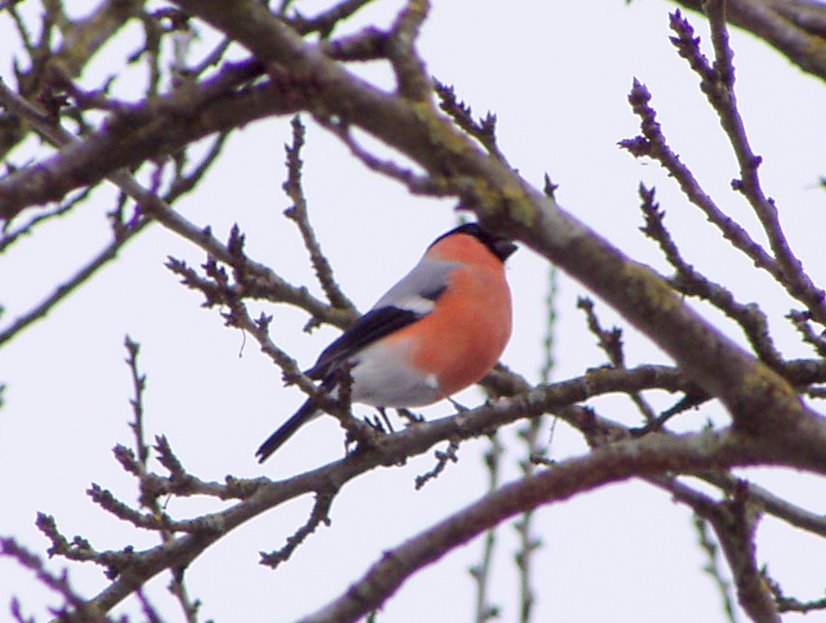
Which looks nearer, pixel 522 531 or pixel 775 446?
pixel 775 446

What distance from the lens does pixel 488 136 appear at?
3.24m

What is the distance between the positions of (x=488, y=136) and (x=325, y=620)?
1.95 m

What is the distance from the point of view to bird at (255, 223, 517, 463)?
15.9 feet

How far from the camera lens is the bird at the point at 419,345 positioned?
4.84m

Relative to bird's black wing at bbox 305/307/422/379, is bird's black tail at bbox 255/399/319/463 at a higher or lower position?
lower

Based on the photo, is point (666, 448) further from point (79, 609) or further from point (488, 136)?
point (488, 136)

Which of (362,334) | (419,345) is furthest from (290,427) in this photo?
(419,345)

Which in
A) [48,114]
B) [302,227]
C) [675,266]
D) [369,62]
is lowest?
[369,62]

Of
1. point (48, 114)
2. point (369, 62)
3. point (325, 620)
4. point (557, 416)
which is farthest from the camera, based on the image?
point (557, 416)

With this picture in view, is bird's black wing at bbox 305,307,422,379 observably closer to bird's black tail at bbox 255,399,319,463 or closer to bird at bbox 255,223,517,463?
bird at bbox 255,223,517,463

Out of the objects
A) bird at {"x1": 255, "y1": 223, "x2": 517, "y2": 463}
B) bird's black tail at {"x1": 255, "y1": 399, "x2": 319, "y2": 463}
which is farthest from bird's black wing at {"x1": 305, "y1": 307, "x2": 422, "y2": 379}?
bird's black tail at {"x1": 255, "y1": 399, "x2": 319, "y2": 463}

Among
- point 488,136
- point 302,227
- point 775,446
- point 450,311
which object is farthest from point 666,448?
point 450,311

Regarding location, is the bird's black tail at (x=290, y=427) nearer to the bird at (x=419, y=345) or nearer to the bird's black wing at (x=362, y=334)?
the bird at (x=419, y=345)

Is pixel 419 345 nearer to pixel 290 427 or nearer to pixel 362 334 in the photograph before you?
pixel 362 334
